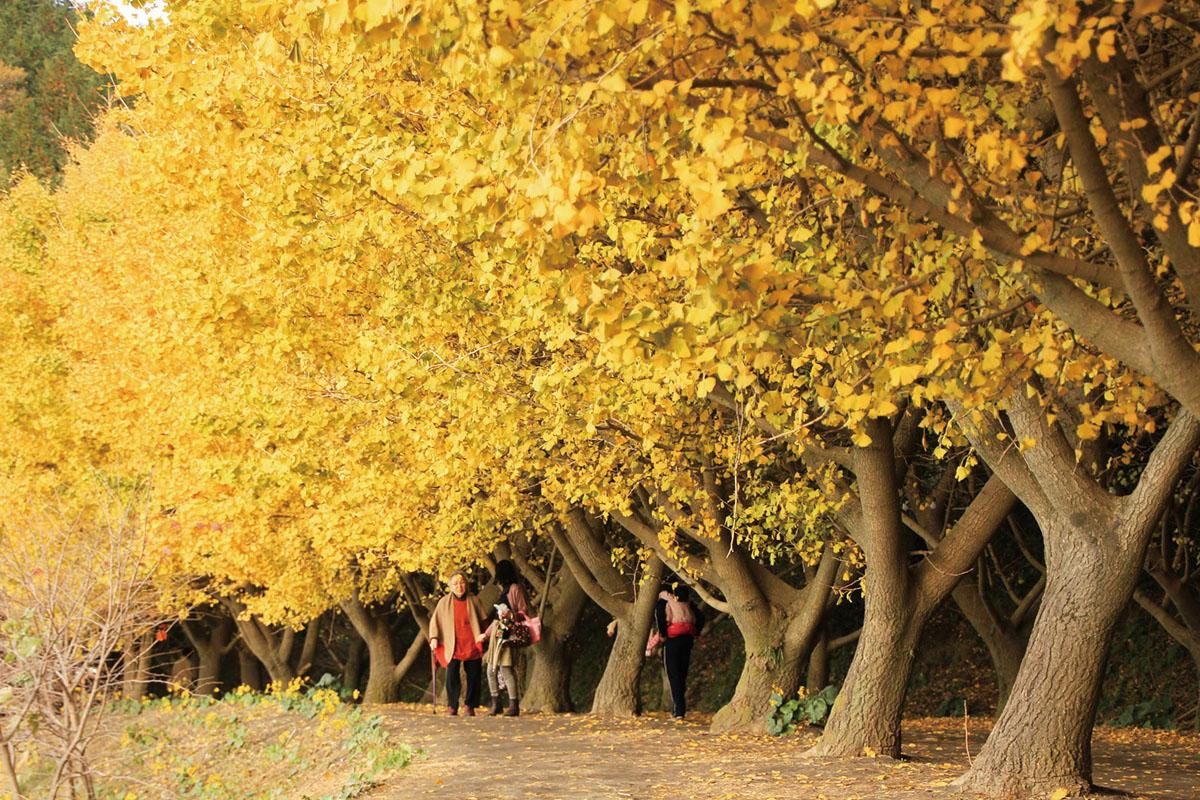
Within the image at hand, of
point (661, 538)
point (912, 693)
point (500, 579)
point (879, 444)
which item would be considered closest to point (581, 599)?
point (500, 579)

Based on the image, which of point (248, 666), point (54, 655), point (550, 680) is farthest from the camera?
point (248, 666)

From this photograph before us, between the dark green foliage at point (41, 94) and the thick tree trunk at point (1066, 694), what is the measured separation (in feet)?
159

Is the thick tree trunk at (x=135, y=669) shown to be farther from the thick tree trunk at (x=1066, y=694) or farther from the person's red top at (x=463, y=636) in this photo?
the thick tree trunk at (x=1066, y=694)

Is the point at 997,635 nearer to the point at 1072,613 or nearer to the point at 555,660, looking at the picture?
the point at 555,660

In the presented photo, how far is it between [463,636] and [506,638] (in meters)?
0.56

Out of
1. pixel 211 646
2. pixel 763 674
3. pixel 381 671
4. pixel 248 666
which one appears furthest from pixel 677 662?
pixel 211 646

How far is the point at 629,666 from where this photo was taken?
1977 centimetres

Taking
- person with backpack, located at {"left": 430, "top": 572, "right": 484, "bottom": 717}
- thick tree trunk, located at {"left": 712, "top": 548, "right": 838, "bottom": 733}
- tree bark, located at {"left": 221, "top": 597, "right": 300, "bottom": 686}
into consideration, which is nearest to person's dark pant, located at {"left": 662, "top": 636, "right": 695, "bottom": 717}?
thick tree trunk, located at {"left": 712, "top": 548, "right": 838, "bottom": 733}

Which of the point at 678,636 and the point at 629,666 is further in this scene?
the point at 629,666

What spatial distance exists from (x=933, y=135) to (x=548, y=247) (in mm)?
1913

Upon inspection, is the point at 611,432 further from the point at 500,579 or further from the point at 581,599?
the point at 581,599

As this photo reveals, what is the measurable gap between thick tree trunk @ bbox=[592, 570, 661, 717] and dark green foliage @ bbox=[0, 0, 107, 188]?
3943 centimetres

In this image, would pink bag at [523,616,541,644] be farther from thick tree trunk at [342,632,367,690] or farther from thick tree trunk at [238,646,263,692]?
thick tree trunk at [238,646,263,692]

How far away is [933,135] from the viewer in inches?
267
